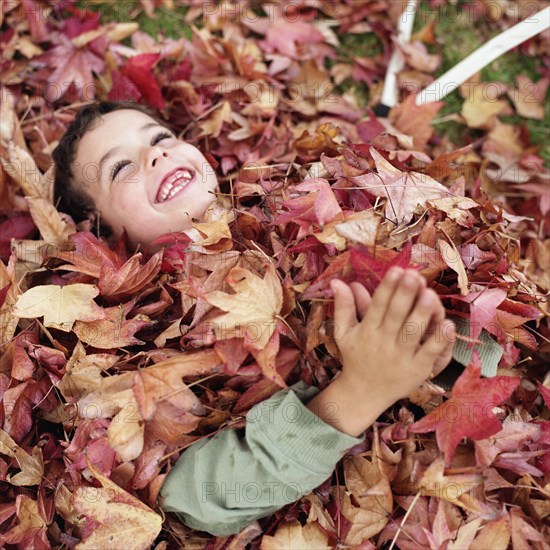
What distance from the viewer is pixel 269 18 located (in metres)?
2.04

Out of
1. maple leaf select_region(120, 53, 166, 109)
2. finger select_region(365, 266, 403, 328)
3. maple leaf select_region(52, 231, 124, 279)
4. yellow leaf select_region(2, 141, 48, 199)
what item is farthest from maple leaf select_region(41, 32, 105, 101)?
finger select_region(365, 266, 403, 328)

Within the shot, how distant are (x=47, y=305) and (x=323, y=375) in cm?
63

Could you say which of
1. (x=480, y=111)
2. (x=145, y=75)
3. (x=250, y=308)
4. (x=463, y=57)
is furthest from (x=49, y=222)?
(x=463, y=57)

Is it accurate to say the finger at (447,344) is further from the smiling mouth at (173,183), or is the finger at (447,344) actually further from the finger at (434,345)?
the smiling mouth at (173,183)

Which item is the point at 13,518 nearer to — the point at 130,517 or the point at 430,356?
the point at 130,517

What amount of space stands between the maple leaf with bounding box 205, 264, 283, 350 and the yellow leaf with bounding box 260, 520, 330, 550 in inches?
16.9

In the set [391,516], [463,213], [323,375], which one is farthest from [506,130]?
[391,516]

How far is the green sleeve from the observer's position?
112 centimetres

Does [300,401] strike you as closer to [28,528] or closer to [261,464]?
[261,464]

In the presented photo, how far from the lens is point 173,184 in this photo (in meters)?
1.50

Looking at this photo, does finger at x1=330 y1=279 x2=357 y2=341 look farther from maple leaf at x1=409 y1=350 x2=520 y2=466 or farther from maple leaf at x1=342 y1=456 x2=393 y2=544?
maple leaf at x1=342 y1=456 x2=393 y2=544

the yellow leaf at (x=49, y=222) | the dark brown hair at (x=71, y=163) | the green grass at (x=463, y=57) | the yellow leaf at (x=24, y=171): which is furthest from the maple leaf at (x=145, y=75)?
the green grass at (x=463, y=57)

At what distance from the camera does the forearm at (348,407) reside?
109 centimetres

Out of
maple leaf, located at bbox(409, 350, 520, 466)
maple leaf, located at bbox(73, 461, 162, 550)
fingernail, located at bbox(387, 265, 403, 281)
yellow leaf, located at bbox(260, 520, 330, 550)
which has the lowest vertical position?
yellow leaf, located at bbox(260, 520, 330, 550)
